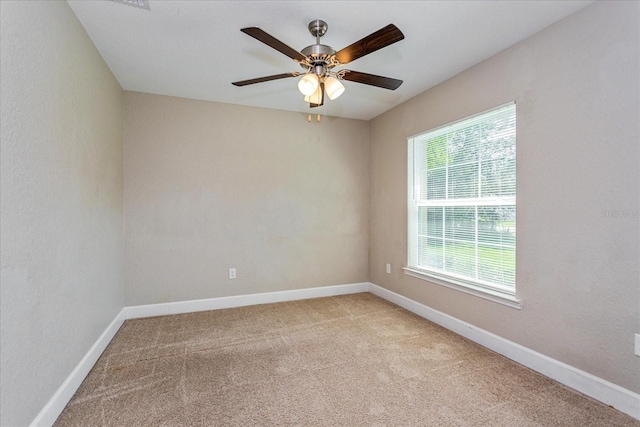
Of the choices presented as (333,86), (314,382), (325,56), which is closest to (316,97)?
(333,86)

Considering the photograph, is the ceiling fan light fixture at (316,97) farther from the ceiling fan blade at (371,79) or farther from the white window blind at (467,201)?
the white window blind at (467,201)

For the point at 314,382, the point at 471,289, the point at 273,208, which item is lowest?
the point at 314,382

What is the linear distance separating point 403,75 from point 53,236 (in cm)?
299

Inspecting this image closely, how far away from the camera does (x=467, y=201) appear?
2.82 meters

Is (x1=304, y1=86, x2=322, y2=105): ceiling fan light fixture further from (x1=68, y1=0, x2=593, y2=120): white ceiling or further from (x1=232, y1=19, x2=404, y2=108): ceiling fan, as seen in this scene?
(x1=68, y1=0, x2=593, y2=120): white ceiling

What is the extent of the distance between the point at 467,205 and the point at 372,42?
1753 millimetres

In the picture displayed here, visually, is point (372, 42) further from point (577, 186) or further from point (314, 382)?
point (314, 382)

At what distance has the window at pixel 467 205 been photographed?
2471 mm

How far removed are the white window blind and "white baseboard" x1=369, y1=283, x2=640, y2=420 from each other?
1.32ft

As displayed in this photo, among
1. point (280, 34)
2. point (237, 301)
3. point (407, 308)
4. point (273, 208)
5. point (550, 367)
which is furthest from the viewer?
point (273, 208)

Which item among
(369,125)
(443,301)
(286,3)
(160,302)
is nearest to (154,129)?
(160,302)

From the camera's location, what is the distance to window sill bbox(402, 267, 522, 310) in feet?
7.80

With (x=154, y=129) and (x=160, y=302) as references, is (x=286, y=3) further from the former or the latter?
(x=160, y=302)

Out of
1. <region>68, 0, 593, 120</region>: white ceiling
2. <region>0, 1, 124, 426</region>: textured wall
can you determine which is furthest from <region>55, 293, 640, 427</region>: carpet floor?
<region>68, 0, 593, 120</region>: white ceiling
